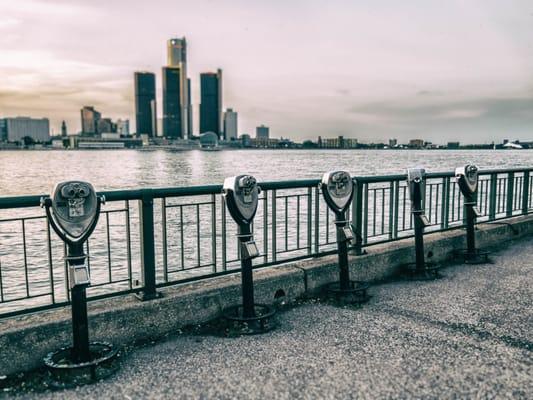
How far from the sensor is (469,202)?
764 cm

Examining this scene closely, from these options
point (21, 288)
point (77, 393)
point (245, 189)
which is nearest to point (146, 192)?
point (245, 189)

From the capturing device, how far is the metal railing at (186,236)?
481 centimetres

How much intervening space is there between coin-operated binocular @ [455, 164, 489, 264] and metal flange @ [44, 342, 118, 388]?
17.3 ft

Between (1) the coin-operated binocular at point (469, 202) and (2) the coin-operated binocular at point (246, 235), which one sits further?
(1) the coin-operated binocular at point (469, 202)

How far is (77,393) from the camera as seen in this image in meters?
3.63

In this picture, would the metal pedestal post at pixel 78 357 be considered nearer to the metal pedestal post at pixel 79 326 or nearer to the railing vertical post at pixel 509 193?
the metal pedestal post at pixel 79 326

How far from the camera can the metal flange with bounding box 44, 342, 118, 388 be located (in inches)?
150

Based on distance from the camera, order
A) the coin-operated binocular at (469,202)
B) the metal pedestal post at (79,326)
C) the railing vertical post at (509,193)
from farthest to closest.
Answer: the railing vertical post at (509,193) < the coin-operated binocular at (469,202) < the metal pedestal post at (79,326)

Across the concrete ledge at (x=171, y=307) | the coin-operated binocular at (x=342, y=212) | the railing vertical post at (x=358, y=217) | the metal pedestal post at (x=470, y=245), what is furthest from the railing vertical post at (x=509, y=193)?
the coin-operated binocular at (x=342, y=212)

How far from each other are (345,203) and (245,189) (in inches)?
51.7

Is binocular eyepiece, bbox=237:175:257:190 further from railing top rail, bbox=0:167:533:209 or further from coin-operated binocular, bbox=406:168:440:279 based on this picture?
coin-operated binocular, bbox=406:168:440:279

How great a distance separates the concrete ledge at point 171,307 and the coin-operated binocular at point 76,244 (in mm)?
216

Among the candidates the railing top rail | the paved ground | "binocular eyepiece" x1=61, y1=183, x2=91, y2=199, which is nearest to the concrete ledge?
the paved ground

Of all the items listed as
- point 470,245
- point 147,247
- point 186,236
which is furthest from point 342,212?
point 186,236
